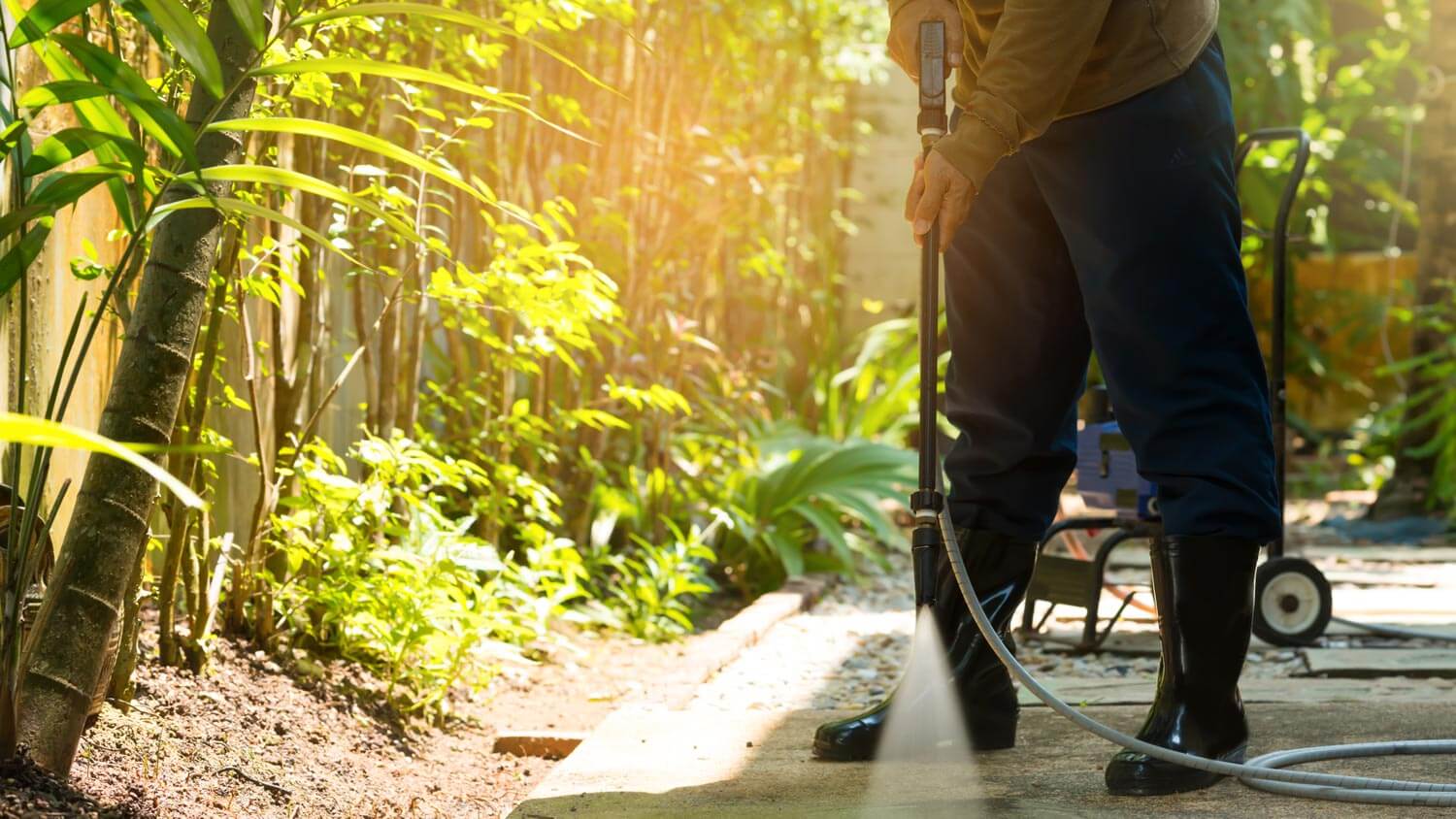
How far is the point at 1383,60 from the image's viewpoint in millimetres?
9672

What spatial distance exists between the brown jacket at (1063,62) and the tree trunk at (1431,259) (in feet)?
16.0

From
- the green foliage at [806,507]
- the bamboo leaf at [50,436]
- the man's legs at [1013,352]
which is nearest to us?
the bamboo leaf at [50,436]

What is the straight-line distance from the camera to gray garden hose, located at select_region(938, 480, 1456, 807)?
5.36ft

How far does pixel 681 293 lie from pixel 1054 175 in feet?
9.84

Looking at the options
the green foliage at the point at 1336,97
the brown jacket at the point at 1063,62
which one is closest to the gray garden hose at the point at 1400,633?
the brown jacket at the point at 1063,62

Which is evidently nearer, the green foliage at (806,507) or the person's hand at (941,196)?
the person's hand at (941,196)

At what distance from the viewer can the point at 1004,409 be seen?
2090 mm

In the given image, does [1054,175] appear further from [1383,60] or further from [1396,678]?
[1383,60]

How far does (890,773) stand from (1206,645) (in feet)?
1.46

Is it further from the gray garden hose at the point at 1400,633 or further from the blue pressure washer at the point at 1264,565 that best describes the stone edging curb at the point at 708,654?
the gray garden hose at the point at 1400,633

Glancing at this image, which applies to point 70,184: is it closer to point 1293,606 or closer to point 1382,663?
point 1382,663

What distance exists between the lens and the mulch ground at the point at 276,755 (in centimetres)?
163

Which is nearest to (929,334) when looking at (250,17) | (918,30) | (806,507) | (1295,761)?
(918,30)

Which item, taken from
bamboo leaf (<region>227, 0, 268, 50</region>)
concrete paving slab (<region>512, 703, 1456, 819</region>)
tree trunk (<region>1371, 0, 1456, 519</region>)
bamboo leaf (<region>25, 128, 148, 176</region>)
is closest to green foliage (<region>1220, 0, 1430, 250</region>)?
tree trunk (<region>1371, 0, 1456, 519</region>)
